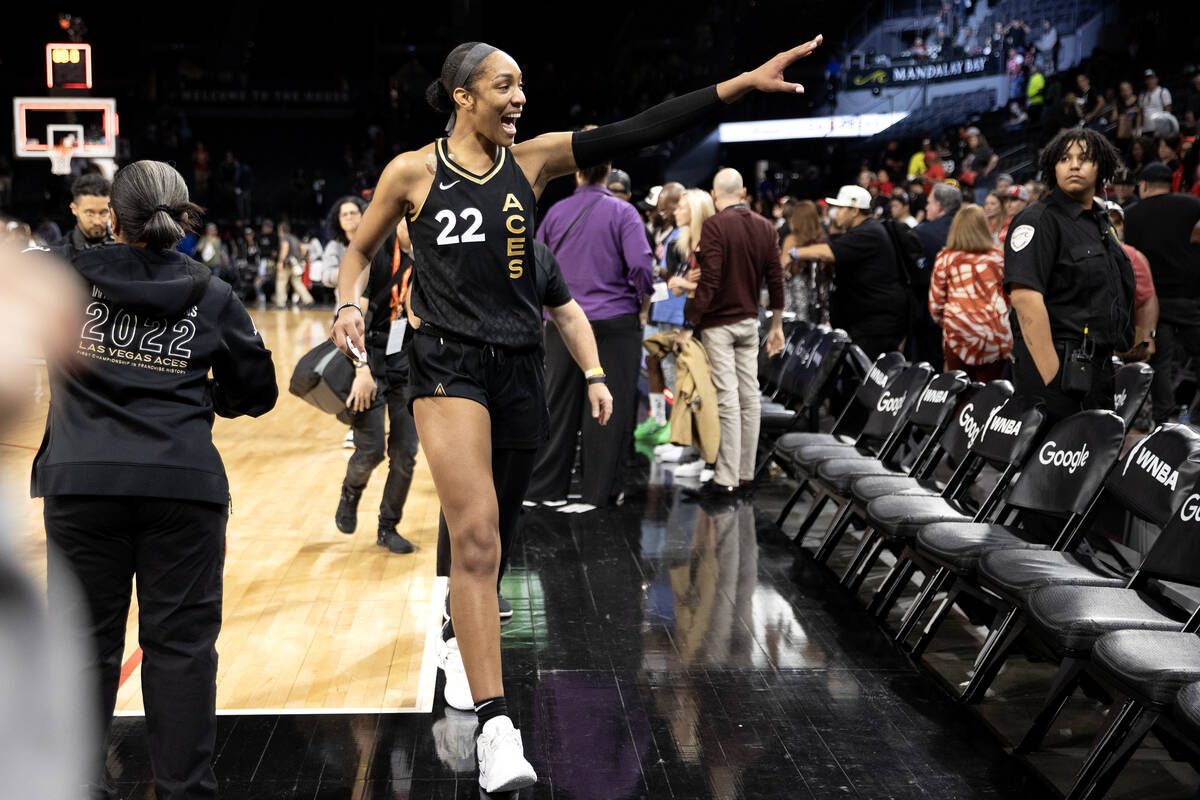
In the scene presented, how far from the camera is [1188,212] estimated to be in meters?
7.20

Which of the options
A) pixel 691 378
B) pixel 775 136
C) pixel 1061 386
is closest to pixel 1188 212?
pixel 691 378

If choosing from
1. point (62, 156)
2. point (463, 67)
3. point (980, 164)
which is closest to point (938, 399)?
point (463, 67)

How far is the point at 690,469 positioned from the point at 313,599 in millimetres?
3081

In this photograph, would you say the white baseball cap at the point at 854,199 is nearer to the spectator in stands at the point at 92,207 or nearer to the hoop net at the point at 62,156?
the spectator in stands at the point at 92,207

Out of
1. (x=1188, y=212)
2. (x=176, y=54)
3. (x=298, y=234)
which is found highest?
(x=176, y=54)

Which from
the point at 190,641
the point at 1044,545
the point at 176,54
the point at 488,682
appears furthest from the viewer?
the point at 176,54

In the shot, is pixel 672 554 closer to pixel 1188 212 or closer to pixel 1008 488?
pixel 1008 488

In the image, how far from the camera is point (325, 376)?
5.00m

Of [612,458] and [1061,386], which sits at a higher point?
[1061,386]

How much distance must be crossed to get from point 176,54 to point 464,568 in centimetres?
3139

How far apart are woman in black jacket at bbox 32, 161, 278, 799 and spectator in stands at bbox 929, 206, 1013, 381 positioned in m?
4.88

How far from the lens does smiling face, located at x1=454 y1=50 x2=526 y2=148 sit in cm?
303

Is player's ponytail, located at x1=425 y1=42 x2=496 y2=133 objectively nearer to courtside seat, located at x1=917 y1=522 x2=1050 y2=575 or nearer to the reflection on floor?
the reflection on floor

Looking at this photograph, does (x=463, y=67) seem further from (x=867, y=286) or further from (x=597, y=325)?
(x=867, y=286)
